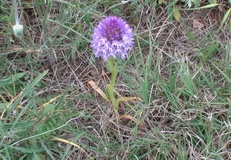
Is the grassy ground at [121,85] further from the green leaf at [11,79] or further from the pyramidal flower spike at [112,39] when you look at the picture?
the pyramidal flower spike at [112,39]

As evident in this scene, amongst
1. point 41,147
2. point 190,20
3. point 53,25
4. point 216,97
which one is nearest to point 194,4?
point 190,20

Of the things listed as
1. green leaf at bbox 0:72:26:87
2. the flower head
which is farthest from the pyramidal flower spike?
green leaf at bbox 0:72:26:87

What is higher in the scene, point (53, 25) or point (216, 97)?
point (53, 25)

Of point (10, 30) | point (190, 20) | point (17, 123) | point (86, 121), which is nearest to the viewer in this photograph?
point (17, 123)

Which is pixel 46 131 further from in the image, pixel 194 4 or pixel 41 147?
pixel 194 4

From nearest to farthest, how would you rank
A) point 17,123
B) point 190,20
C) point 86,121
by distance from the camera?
point 17,123 → point 86,121 → point 190,20

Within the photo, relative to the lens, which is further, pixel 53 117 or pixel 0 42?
pixel 0 42

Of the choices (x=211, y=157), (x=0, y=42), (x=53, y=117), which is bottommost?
(x=211, y=157)
